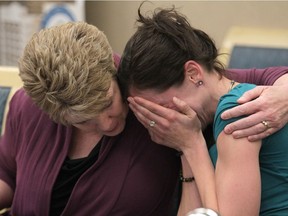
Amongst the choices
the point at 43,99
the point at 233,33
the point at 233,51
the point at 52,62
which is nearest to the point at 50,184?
the point at 43,99

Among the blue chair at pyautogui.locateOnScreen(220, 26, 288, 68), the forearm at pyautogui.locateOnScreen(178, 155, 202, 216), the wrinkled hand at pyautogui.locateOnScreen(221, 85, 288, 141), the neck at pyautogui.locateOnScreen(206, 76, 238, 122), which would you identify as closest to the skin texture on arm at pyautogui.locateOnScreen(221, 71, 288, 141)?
the wrinkled hand at pyautogui.locateOnScreen(221, 85, 288, 141)

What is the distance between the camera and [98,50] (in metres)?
1.19

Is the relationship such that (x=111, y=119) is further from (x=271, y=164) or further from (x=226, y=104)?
(x=271, y=164)

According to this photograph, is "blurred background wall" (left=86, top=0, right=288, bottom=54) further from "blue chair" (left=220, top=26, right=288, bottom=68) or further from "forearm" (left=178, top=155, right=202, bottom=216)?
"forearm" (left=178, top=155, right=202, bottom=216)

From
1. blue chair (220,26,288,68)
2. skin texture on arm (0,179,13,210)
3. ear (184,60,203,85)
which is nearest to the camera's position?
ear (184,60,203,85)

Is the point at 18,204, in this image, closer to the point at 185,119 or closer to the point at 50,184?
the point at 50,184

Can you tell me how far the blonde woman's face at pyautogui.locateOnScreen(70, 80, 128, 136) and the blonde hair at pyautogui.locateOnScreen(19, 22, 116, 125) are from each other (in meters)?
0.03

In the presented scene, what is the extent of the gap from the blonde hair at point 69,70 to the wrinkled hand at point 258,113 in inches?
13.2

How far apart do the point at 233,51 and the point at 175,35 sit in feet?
4.67

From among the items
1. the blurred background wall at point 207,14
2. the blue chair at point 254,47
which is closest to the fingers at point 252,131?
the blue chair at point 254,47

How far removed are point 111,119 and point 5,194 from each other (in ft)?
1.72

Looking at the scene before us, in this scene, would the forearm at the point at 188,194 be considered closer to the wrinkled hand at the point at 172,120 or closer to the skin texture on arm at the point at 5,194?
the wrinkled hand at the point at 172,120

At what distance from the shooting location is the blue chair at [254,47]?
2.45 m

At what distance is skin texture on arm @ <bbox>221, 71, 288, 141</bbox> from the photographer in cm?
111
